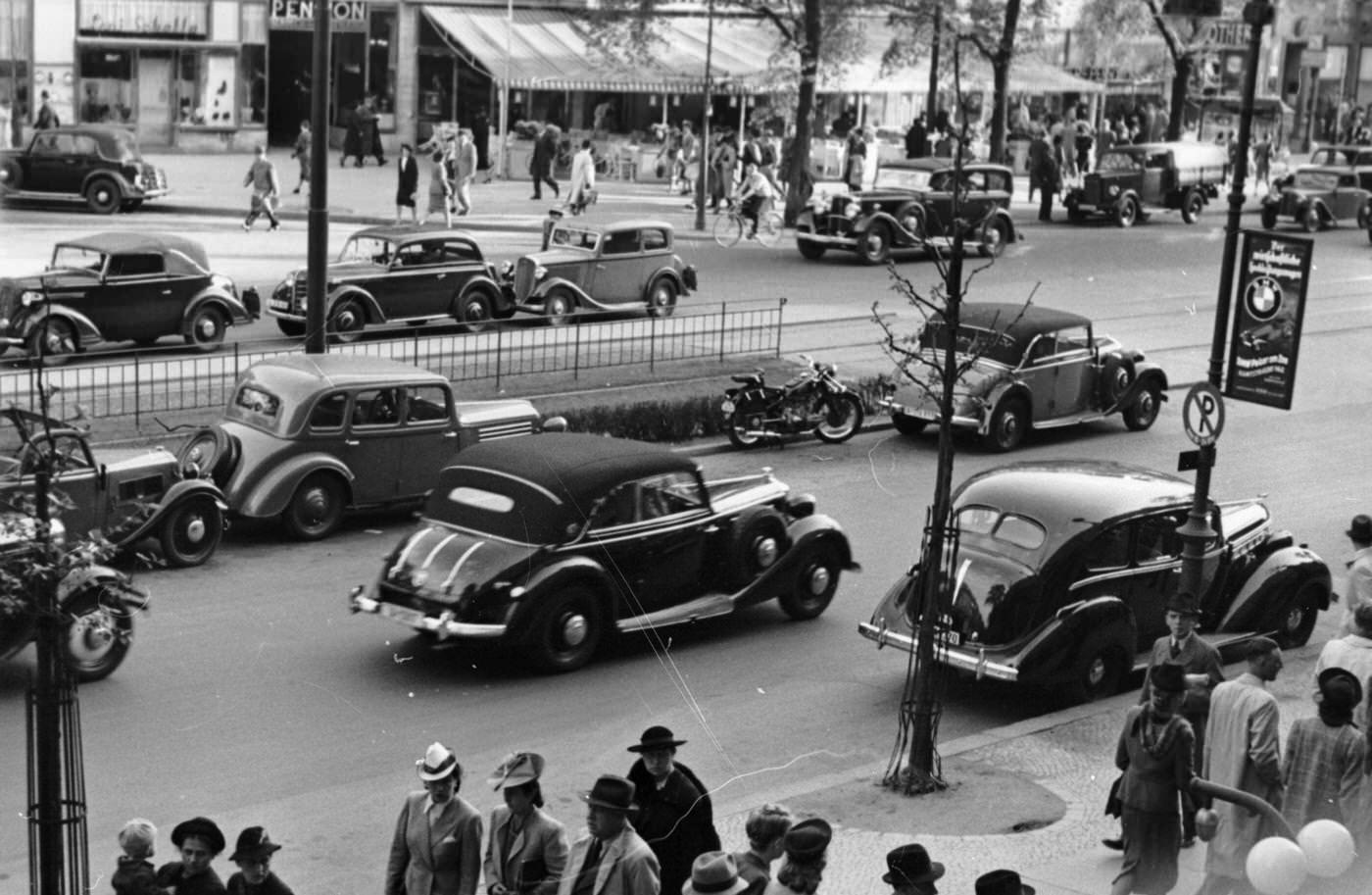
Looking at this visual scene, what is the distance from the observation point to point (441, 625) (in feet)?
42.6

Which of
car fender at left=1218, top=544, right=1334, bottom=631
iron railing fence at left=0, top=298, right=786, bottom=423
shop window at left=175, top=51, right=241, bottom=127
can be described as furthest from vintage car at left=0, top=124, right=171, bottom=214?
car fender at left=1218, top=544, right=1334, bottom=631

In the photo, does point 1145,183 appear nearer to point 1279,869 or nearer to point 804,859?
point 804,859

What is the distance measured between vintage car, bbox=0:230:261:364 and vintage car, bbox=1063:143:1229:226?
73.7 ft

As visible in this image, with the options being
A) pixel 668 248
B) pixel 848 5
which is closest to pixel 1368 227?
pixel 848 5

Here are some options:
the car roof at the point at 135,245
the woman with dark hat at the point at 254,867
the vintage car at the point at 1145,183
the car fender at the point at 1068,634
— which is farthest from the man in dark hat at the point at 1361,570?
the vintage car at the point at 1145,183

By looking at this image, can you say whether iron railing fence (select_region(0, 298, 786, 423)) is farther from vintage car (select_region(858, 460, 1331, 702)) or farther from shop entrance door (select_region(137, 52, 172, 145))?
shop entrance door (select_region(137, 52, 172, 145))

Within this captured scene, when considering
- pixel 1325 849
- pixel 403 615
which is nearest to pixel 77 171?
pixel 403 615

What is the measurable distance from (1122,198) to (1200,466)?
96.5 feet

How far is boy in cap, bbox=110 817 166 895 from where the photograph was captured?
7617 mm

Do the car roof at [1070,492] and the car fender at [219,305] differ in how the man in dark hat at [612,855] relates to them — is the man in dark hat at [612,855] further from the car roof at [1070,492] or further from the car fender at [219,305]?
the car fender at [219,305]

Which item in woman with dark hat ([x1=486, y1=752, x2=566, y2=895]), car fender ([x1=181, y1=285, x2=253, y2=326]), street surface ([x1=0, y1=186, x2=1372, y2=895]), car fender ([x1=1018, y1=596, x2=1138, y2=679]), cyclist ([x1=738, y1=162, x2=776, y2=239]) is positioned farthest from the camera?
cyclist ([x1=738, y1=162, x2=776, y2=239])

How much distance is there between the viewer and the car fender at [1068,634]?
42.1 feet

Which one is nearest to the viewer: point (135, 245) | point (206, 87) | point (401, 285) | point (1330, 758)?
point (1330, 758)

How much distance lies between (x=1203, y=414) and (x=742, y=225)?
23392 mm
